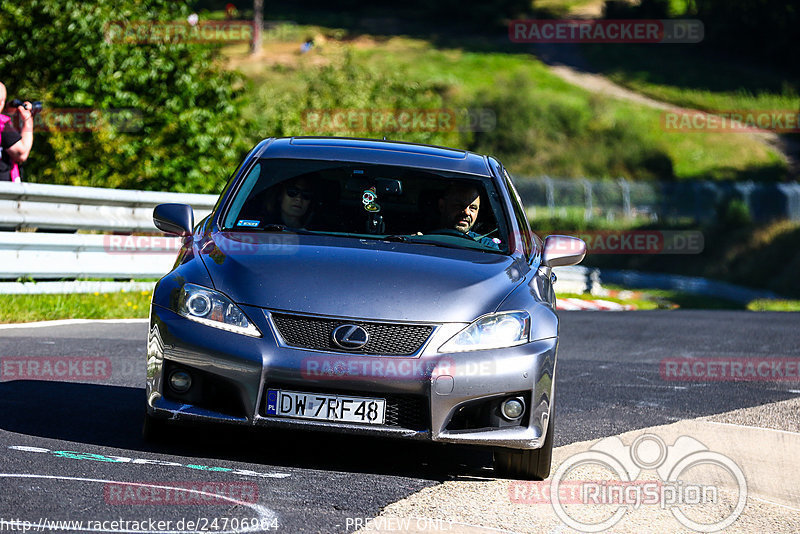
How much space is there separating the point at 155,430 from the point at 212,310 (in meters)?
0.73

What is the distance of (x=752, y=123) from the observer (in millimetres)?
83438

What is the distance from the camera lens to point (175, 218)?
21.8 ft

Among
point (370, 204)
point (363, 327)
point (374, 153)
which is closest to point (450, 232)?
point (370, 204)

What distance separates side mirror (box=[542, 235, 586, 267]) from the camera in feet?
22.2

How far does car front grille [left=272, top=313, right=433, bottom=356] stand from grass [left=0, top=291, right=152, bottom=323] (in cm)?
581

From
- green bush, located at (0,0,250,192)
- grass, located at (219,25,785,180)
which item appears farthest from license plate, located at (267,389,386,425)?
grass, located at (219,25,785,180)

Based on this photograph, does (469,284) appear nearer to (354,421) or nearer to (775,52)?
(354,421)

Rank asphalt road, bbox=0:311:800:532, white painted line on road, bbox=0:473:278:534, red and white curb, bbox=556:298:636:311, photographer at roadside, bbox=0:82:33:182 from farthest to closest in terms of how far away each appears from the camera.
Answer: red and white curb, bbox=556:298:636:311 → photographer at roadside, bbox=0:82:33:182 → asphalt road, bbox=0:311:800:532 → white painted line on road, bbox=0:473:278:534

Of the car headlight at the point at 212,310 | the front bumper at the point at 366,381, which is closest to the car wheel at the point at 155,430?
the front bumper at the point at 366,381

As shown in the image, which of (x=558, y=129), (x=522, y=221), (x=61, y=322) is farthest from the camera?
(x=558, y=129)

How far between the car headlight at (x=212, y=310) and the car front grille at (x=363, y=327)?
142 millimetres

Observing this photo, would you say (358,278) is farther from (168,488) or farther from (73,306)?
(73,306)

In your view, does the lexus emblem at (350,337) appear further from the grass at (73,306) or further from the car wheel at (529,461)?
the grass at (73,306)

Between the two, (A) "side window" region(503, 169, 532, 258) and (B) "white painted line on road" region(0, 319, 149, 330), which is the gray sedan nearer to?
(A) "side window" region(503, 169, 532, 258)
